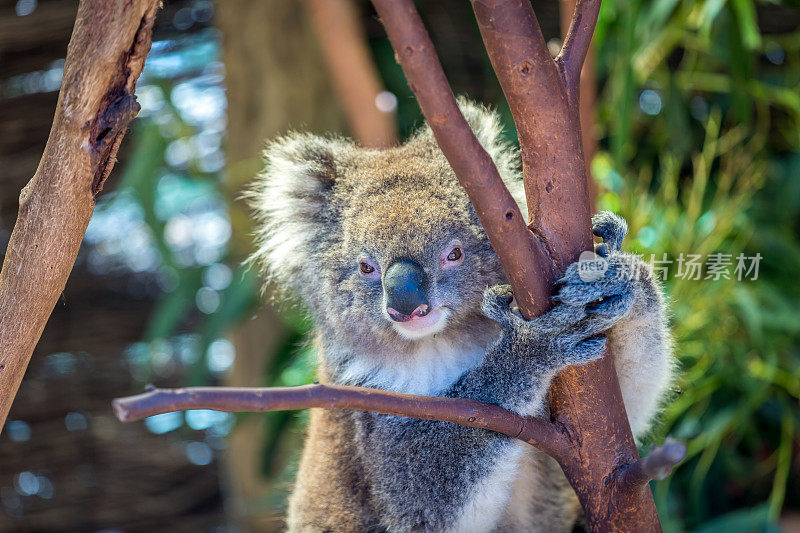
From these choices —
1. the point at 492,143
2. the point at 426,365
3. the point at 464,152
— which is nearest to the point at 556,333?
the point at 464,152

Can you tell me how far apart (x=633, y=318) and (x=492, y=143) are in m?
0.60

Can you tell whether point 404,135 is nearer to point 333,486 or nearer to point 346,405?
point 333,486

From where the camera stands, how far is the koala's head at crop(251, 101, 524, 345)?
1.71 metres

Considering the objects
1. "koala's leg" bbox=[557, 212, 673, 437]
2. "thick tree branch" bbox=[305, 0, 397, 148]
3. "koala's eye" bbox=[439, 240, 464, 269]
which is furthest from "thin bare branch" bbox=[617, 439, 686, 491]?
"thick tree branch" bbox=[305, 0, 397, 148]

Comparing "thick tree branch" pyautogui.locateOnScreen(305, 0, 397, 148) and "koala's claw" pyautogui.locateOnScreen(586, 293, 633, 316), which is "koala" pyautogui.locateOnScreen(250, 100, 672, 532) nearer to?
"koala's claw" pyautogui.locateOnScreen(586, 293, 633, 316)

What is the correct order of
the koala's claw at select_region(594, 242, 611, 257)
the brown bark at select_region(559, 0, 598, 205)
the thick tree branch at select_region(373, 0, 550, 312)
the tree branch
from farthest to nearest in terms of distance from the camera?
the brown bark at select_region(559, 0, 598, 205), the koala's claw at select_region(594, 242, 611, 257), the thick tree branch at select_region(373, 0, 550, 312), the tree branch

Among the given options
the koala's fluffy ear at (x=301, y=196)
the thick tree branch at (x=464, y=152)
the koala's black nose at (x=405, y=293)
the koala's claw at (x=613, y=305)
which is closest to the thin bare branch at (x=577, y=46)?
the thick tree branch at (x=464, y=152)

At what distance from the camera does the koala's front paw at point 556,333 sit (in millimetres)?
1370

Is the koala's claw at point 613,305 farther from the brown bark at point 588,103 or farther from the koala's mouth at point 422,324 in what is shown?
the brown bark at point 588,103

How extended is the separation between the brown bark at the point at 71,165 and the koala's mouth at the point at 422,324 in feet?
2.17

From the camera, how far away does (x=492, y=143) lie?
6.57ft

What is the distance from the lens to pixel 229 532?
13.3 feet

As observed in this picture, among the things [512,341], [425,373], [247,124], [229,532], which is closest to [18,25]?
[247,124]

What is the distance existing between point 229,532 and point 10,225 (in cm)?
187
